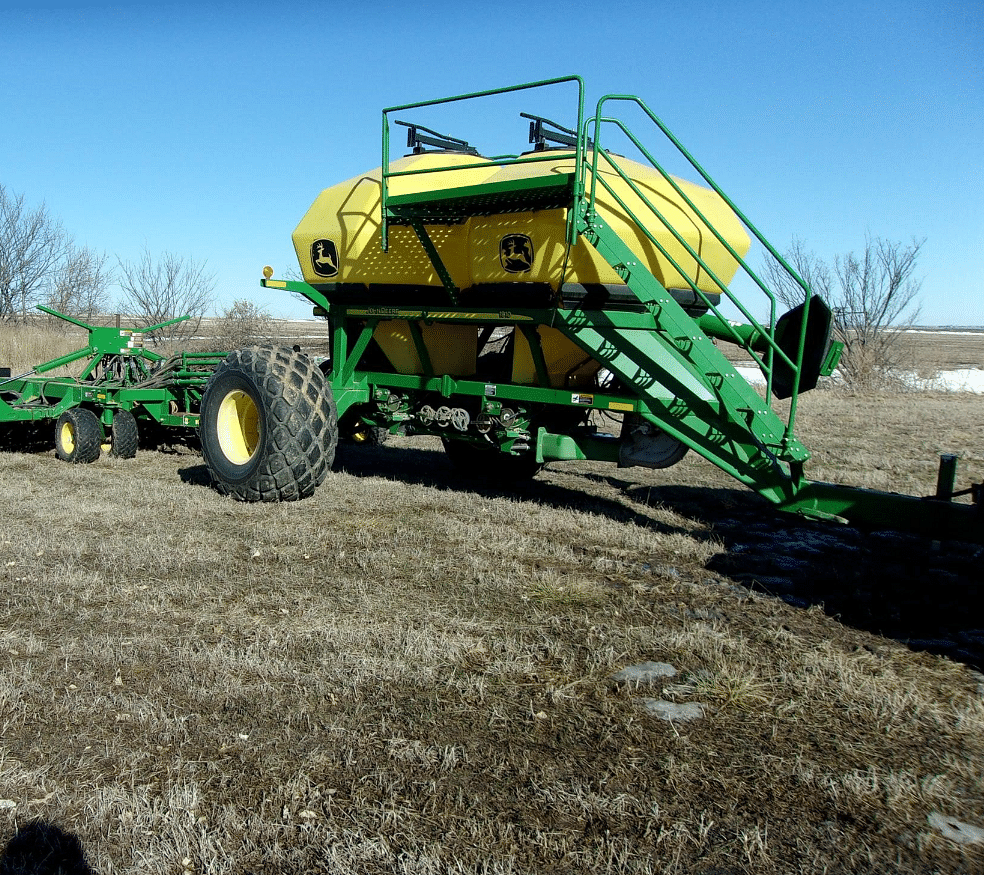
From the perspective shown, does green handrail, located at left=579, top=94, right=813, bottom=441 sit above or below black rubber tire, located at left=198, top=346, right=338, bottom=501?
above

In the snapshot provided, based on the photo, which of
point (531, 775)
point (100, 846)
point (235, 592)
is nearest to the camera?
point (100, 846)

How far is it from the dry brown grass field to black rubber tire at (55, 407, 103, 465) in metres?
2.36

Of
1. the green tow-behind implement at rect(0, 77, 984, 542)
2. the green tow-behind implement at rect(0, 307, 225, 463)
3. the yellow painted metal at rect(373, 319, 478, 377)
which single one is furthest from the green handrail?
the green tow-behind implement at rect(0, 307, 225, 463)

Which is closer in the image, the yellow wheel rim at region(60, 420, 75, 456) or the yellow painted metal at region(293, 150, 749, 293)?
the yellow painted metal at region(293, 150, 749, 293)

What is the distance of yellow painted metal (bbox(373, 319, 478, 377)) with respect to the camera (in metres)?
7.83

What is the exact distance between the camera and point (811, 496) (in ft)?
19.1

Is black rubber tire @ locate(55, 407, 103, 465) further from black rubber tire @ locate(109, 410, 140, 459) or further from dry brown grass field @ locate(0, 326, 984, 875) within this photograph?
dry brown grass field @ locate(0, 326, 984, 875)

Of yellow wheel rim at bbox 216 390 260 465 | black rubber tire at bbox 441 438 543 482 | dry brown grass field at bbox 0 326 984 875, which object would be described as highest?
yellow wheel rim at bbox 216 390 260 465

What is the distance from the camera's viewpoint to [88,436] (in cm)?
905

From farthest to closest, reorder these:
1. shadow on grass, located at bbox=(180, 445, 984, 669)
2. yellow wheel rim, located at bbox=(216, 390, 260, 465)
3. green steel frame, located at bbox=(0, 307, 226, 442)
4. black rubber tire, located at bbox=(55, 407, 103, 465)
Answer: green steel frame, located at bbox=(0, 307, 226, 442)
black rubber tire, located at bbox=(55, 407, 103, 465)
yellow wheel rim, located at bbox=(216, 390, 260, 465)
shadow on grass, located at bbox=(180, 445, 984, 669)

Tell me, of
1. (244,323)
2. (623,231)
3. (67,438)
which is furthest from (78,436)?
(244,323)

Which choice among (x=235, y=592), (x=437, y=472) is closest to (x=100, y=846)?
(x=235, y=592)

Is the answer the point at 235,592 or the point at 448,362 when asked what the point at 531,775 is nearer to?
the point at 235,592

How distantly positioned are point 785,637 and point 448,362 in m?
4.35
